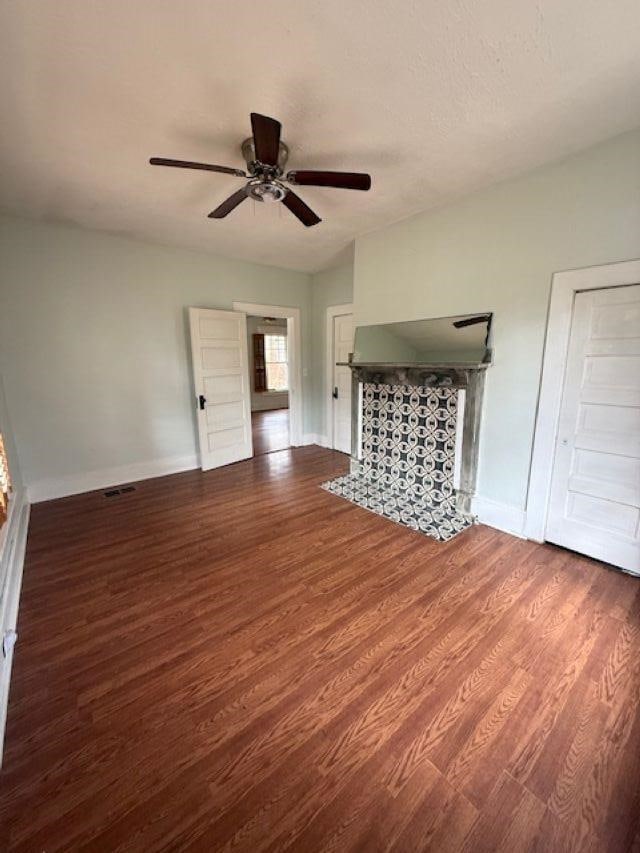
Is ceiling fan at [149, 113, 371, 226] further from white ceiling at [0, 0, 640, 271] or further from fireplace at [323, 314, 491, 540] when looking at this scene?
fireplace at [323, 314, 491, 540]

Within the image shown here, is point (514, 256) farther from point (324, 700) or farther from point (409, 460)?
point (324, 700)

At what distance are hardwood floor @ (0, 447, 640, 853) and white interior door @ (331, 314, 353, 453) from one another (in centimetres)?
252

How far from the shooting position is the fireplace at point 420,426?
2.82 m

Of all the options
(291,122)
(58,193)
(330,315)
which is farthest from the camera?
(330,315)

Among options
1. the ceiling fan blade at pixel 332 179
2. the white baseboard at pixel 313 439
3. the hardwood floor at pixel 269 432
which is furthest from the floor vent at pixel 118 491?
the ceiling fan blade at pixel 332 179

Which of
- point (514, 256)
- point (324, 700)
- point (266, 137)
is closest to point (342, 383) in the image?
point (514, 256)

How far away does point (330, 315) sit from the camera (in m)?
4.84

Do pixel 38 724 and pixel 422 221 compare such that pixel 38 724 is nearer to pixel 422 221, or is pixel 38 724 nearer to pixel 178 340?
pixel 178 340

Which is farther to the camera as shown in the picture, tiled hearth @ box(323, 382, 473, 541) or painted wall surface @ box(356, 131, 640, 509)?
tiled hearth @ box(323, 382, 473, 541)

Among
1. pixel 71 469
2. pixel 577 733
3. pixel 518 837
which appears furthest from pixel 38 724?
pixel 71 469

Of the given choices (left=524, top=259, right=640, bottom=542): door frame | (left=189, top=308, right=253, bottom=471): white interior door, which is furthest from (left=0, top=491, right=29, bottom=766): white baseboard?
(left=524, top=259, right=640, bottom=542): door frame

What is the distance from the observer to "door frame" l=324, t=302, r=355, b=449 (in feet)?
15.4

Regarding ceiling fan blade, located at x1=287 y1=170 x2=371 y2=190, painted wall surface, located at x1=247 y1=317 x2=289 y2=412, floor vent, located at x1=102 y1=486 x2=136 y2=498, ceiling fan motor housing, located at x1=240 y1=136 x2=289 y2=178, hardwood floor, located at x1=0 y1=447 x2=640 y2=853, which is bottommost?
hardwood floor, located at x1=0 y1=447 x2=640 y2=853

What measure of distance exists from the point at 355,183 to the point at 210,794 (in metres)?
2.80
